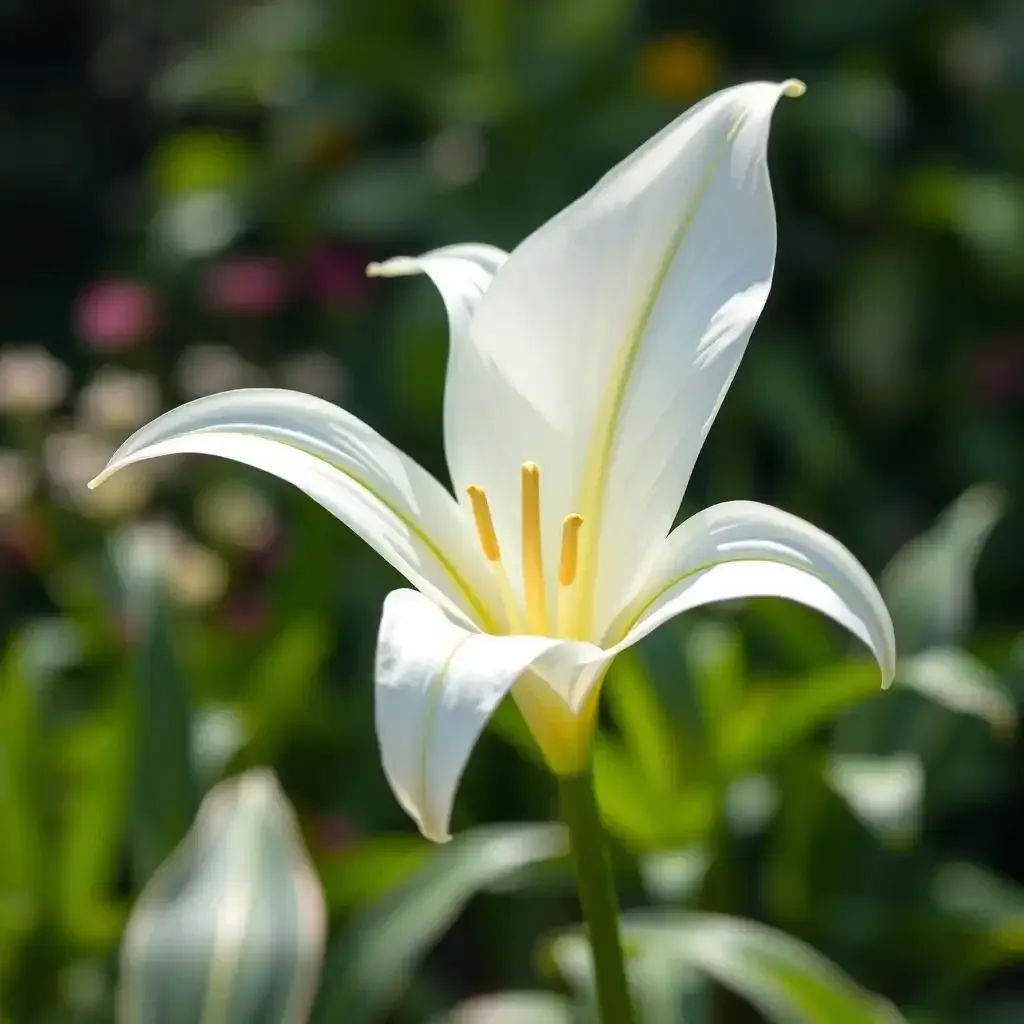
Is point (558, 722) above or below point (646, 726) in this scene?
above

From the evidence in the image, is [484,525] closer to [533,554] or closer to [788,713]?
[533,554]

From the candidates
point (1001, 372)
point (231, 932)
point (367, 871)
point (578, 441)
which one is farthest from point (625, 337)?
point (1001, 372)

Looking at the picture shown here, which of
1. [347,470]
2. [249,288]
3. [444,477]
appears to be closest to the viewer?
[347,470]

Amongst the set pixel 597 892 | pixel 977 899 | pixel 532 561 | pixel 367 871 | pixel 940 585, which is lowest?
pixel 977 899

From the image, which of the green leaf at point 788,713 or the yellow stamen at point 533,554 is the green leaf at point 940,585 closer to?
the green leaf at point 788,713

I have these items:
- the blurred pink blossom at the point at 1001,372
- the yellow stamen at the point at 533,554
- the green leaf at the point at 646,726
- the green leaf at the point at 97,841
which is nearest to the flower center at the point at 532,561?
the yellow stamen at the point at 533,554

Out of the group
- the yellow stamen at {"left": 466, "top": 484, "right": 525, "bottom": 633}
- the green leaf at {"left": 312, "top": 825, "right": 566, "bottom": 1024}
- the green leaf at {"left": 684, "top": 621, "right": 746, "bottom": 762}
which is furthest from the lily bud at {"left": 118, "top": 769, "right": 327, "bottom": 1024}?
the green leaf at {"left": 684, "top": 621, "right": 746, "bottom": 762}

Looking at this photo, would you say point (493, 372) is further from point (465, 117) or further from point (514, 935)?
point (465, 117)
